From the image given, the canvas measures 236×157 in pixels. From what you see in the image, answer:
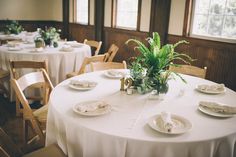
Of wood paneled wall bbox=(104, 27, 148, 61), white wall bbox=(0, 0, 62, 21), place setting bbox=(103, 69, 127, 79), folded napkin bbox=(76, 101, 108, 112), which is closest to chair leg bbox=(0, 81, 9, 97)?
place setting bbox=(103, 69, 127, 79)

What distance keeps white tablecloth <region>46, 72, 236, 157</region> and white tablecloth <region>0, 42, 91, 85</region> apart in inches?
66.5

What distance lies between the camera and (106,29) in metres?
6.04

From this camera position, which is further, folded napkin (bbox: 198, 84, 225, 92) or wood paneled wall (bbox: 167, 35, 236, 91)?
wood paneled wall (bbox: 167, 35, 236, 91)

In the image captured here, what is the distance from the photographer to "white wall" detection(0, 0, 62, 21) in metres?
7.36

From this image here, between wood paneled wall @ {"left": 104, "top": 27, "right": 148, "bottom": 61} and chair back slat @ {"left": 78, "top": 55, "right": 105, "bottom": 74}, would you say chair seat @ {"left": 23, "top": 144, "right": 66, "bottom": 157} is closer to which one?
chair back slat @ {"left": 78, "top": 55, "right": 105, "bottom": 74}

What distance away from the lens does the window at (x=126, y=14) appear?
5398 millimetres

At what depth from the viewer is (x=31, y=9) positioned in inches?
307

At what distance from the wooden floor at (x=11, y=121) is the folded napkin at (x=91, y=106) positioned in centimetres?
135

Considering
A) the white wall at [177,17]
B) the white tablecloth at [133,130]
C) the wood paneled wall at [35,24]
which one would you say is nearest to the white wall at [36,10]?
the wood paneled wall at [35,24]

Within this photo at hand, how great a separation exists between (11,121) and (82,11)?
463 centimetres

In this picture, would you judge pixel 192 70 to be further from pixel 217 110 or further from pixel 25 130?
pixel 25 130

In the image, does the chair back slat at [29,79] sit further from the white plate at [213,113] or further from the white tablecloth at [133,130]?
the white plate at [213,113]

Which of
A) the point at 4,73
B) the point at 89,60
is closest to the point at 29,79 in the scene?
the point at 89,60

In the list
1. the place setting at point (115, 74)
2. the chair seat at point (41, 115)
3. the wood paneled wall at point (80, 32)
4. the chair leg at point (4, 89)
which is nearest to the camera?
the chair seat at point (41, 115)
